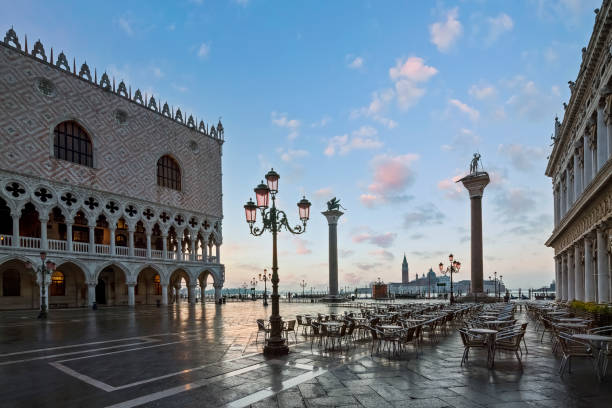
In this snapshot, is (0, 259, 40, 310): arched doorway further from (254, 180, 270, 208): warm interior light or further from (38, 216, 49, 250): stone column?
(254, 180, 270, 208): warm interior light

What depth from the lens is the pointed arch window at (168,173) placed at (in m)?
35.0

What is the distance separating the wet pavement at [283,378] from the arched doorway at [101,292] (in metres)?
24.7

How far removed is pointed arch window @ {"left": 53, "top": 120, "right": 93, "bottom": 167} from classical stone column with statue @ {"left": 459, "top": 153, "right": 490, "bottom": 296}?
29.3m

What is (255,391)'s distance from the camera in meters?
5.81

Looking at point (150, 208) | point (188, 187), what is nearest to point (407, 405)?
point (150, 208)

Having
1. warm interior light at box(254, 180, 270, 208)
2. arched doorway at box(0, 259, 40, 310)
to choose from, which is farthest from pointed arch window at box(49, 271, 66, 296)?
warm interior light at box(254, 180, 270, 208)

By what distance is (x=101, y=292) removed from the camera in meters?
32.8

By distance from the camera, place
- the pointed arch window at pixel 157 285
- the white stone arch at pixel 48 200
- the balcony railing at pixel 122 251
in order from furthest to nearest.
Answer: the pointed arch window at pixel 157 285, the balcony railing at pixel 122 251, the white stone arch at pixel 48 200

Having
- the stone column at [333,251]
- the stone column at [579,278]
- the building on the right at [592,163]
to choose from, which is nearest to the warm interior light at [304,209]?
the building on the right at [592,163]

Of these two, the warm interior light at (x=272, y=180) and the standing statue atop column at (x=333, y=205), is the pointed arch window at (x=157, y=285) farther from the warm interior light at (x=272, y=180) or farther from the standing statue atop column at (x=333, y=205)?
the warm interior light at (x=272, y=180)

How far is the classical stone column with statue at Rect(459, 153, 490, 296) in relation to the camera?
28.3 meters

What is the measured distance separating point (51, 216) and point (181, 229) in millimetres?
10187

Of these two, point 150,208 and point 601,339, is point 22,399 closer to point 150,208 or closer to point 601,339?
point 601,339

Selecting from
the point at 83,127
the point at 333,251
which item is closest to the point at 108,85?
the point at 83,127
